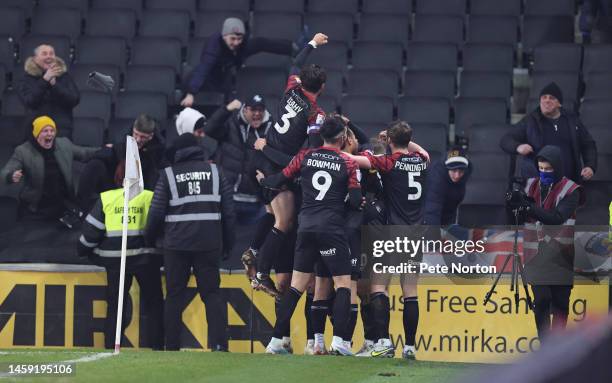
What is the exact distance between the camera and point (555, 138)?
38.3 feet

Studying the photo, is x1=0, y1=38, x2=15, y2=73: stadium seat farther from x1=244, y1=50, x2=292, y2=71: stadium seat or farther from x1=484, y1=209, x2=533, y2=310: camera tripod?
x1=484, y1=209, x2=533, y2=310: camera tripod

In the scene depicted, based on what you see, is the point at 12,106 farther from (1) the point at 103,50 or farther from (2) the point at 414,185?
(2) the point at 414,185

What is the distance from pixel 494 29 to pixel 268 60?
3121mm

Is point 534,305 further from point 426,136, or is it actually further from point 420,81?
point 420,81

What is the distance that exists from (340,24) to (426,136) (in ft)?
9.03

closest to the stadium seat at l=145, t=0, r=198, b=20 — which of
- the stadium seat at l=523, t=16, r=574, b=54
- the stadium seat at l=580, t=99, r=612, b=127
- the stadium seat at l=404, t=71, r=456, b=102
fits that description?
the stadium seat at l=404, t=71, r=456, b=102

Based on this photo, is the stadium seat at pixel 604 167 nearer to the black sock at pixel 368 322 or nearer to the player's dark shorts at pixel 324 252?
the black sock at pixel 368 322

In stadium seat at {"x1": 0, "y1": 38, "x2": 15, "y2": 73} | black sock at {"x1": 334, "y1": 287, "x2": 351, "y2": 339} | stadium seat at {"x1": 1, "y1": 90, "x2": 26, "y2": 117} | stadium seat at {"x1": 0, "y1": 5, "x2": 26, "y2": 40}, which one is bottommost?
black sock at {"x1": 334, "y1": 287, "x2": 351, "y2": 339}

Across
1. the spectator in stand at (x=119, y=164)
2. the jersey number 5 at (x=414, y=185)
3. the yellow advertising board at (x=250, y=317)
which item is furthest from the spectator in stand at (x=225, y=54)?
the jersey number 5 at (x=414, y=185)

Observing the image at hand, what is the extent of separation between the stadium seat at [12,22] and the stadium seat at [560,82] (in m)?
7.04

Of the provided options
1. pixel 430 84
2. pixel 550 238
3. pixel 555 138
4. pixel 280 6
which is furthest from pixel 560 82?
pixel 550 238

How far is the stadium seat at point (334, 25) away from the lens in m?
15.4

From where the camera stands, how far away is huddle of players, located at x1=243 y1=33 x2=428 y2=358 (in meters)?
8.88

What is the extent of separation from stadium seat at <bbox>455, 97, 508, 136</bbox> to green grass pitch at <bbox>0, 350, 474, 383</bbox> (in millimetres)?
5838
